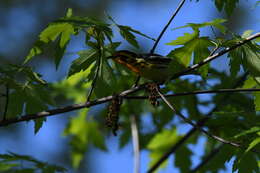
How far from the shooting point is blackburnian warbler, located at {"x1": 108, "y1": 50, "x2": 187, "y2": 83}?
9.68 ft

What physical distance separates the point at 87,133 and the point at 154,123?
0.89 meters

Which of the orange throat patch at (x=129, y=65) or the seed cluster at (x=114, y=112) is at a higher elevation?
the orange throat patch at (x=129, y=65)

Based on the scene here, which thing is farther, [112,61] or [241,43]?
[112,61]

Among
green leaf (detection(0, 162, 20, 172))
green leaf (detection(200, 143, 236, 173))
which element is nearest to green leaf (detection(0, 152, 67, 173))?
green leaf (detection(0, 162, 20, 172))

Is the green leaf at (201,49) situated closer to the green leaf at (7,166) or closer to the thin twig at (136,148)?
the thin twig at (136,148)

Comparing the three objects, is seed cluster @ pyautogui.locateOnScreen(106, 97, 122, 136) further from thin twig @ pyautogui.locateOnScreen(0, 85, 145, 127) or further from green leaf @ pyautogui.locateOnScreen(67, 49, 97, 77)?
green leaf @ pyautogui.locateOnScreen(67, 49, 97, 77)

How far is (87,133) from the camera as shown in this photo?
5.23m

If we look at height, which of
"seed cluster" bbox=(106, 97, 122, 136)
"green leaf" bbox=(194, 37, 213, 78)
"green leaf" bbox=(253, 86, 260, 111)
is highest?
"green leaf" bbox=(194, 37, 213, 78)

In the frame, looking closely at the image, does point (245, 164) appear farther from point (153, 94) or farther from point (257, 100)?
point (153, 94)

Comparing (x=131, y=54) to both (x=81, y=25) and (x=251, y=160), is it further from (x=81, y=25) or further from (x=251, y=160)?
(x=251, y=160)

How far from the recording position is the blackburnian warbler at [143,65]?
2.95 m

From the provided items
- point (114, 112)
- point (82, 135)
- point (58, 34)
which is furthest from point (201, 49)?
point (82, 135)

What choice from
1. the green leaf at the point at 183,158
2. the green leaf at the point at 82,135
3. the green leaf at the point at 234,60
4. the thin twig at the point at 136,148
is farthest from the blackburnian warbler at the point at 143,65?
the green leaf at the point at 82,135

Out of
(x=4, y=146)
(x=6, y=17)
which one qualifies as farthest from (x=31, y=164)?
(x=6, y=17)
